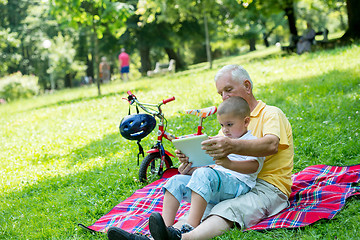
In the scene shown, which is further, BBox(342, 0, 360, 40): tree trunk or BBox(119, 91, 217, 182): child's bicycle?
BBox(342, 0, 360, 40): tree trunk

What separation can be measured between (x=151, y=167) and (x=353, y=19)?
534 inches

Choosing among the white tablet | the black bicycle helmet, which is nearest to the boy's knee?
the white tablet

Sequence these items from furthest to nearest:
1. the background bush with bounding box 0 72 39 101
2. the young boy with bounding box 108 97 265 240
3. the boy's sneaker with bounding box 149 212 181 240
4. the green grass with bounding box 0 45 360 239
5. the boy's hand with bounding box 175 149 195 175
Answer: the background bush with bounding box 0 72 39 101 → the green grass with bounding box 0 45 360 239 → the boy's hand with bounding box 175 149 195 175 → the young boy with bounding box 108 97 265 240 → the boy's sneaker with bounding box 149 212 181 240

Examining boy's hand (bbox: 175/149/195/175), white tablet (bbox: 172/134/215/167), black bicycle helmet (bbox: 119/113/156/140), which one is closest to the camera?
white tablet (bbox: 172/134/215/167)

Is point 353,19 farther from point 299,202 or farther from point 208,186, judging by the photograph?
point 208,186

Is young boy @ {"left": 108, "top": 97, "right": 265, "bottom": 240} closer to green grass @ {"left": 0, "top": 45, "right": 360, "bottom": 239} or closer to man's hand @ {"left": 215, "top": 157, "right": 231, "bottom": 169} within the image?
man's hand @ {"left": 215, "top": 157, "right": 231, "bottom": 169}

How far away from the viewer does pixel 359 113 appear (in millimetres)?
6152

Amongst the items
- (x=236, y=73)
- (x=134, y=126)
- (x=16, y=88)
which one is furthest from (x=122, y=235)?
(x=16, y=88)

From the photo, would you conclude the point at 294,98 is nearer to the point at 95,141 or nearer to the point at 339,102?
the point at 339,102

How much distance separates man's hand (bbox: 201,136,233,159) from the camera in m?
2.84

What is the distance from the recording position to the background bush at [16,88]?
24.7 meters

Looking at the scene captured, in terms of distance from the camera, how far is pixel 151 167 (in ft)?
16.2

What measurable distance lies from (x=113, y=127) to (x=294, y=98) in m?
3.78

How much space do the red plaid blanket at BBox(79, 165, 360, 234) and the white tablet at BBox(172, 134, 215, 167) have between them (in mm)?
655
